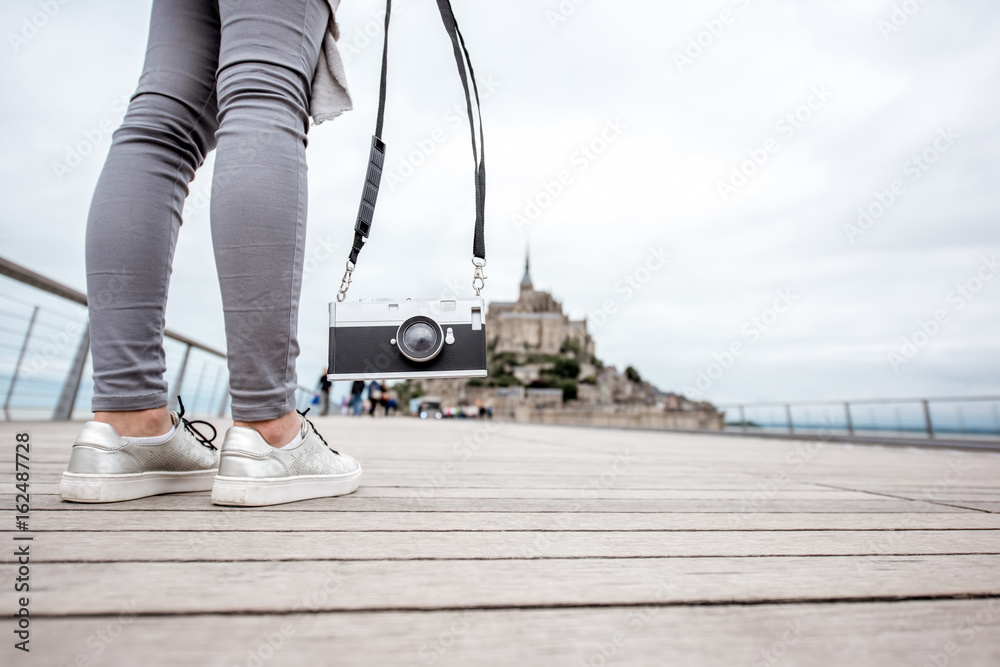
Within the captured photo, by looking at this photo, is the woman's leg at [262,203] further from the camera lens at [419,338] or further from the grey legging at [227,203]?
the camera lens at [419,338]

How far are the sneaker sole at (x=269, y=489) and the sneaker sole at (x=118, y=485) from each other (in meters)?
0.13

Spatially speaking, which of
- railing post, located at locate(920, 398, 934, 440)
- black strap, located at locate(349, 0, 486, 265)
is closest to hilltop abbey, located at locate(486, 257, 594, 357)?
railing post, located at locate(920, 398, 934, 440)

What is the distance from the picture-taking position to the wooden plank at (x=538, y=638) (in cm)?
30

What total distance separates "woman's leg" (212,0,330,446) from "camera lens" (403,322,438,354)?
0.18m

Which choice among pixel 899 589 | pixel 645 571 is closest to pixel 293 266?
pixel 645 571

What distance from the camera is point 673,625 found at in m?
0.36

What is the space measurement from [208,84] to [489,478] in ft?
2.81

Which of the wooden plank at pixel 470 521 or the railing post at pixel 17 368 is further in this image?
the railing post at pixel 17 368

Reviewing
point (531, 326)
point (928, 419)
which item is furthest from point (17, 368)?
point (531, 326)

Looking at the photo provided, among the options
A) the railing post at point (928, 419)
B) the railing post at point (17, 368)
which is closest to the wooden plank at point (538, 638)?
the railing post at point (17, 368)

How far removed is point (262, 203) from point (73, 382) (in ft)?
9.84

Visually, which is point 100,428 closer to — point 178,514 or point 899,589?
point 178,514

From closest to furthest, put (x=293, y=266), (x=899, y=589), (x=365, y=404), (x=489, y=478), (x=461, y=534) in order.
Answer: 1. (x=899, y=589)
2. (x=461, y=534)
3. (x=293, y=266)
4. (x=489, y=478)
5. (x=365, y=404)

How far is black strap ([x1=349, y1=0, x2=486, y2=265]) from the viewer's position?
85cm
